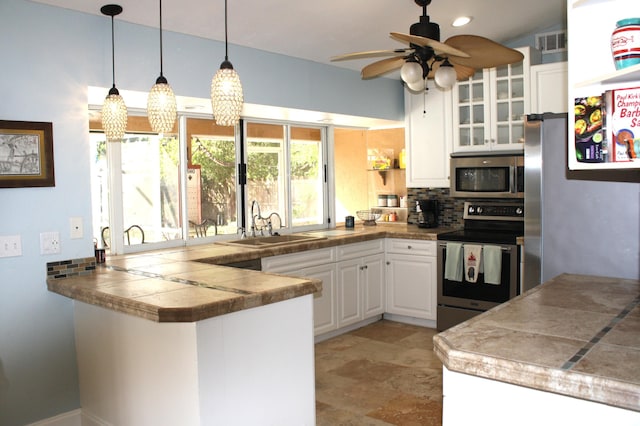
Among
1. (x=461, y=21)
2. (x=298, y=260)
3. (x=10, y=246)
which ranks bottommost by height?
(x=298, y=260)

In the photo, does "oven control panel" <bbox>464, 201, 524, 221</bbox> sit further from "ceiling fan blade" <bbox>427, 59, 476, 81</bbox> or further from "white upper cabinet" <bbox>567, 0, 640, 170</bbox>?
"white upper cabinet" <bbox>567, 0, 640, 170</bbox>

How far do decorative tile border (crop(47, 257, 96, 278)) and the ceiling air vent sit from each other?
410cm

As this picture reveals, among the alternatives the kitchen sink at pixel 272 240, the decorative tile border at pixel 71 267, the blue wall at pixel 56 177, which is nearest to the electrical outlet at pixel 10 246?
the blue wall at pixel 56 177

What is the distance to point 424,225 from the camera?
5402mm

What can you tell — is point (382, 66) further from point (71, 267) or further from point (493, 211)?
point (493, 211)

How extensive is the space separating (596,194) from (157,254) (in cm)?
264

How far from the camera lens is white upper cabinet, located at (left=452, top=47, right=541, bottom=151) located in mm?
4828

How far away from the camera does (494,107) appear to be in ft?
16.3

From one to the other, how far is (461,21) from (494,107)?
96cm

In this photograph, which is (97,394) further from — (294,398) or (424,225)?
(424,225)

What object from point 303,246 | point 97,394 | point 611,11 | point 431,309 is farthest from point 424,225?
point 611,11

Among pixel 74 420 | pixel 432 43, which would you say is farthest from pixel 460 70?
pixel 74 420

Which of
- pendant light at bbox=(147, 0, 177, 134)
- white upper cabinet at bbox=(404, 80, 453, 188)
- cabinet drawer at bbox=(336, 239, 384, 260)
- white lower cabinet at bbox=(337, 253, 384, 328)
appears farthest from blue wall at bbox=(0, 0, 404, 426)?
white upper cabinet at bbox=(404, 80, 453, 188)

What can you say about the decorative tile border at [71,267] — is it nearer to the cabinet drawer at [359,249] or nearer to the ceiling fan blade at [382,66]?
the ceiling fan blade at [382,66]
